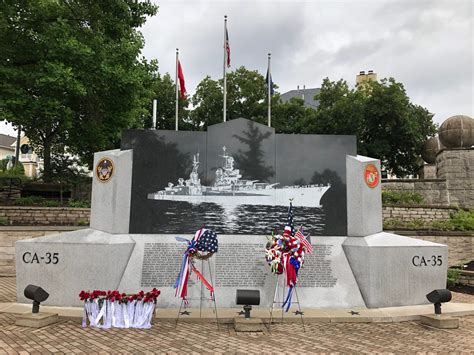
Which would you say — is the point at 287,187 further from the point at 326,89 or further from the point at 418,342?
the point at 326,89

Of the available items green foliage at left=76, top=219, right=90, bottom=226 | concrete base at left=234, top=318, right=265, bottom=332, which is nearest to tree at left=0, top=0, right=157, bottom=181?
green foliage at left=76, top=219, right=90, bottom=226

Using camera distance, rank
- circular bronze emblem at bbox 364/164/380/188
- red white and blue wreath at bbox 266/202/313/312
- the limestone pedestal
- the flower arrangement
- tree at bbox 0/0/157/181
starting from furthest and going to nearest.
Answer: tree at bbox 0/0/157/181
circular bronze emblem at bbox 364/164/380/188
the limestone pedestal
red white and blue wreath at bbox 266/202/313/312
the flower arrangement

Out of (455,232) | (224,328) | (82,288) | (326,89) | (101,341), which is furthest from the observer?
(326,89)

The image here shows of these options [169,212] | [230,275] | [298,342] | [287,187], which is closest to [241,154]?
[287,187]

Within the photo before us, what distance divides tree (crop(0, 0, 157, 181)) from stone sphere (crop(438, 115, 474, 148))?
17527mm

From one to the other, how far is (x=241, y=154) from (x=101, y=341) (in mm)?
5155

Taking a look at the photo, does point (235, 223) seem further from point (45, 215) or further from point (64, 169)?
point (64, 169)

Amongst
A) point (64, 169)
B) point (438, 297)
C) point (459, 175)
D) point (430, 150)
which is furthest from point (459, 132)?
point (64, 169)

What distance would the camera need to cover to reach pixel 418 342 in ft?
21.6

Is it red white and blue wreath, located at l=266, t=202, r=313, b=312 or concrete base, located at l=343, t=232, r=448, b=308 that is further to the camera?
concrete base, located at l=343, t=232, r=448, b=308

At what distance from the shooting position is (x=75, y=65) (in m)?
15.9

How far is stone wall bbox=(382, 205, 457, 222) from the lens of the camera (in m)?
18.3

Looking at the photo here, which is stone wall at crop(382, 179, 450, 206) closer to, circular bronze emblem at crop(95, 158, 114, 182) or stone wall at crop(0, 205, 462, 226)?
stone wall at crop(0, 205, 462, 226)

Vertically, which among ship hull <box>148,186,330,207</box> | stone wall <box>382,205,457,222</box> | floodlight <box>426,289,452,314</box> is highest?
ship hull <box>148,186,330,207</box>
